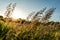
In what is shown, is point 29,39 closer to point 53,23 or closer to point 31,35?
point 31,35

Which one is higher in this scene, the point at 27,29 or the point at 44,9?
the point at 44,9

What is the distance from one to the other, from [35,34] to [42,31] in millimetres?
313

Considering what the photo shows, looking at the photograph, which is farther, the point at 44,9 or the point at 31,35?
the point at 31,35

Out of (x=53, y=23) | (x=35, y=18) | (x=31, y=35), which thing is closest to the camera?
(x=35, y=18)

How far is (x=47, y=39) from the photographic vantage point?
732 centimetres

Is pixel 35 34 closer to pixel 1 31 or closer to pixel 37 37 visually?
pixel 37 37

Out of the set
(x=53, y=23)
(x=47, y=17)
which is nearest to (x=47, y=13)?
(x=47, y=17)

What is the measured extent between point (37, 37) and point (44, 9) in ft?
4.08

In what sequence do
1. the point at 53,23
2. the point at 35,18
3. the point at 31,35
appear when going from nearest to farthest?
the point at 35,18 → the point at 31,35 → the point at 53,23

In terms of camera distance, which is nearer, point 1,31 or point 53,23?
point 1,31

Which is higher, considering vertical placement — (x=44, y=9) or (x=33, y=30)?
(x=44, y=9)

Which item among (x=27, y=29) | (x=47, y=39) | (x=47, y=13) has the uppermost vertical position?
(x=47, y=13)

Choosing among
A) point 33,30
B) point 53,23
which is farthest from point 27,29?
point 53,23

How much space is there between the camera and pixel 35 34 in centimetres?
721
